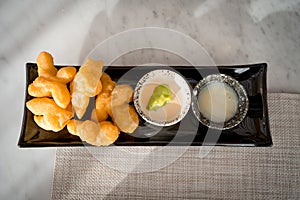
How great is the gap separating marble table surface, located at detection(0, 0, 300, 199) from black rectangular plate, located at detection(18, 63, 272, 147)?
96 millimetres

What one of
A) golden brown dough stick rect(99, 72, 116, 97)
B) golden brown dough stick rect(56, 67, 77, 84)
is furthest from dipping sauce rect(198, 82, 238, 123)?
golden brown dough stick rect(56, 67, 77, 84)

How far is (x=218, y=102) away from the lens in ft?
3.22

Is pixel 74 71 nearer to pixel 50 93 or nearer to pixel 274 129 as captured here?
pixel 50 93

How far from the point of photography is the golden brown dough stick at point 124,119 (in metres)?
0.94

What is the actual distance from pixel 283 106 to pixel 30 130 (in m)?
0.72

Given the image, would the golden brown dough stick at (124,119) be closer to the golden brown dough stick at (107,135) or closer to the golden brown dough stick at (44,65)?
the golden brown dough stick at (107,135)

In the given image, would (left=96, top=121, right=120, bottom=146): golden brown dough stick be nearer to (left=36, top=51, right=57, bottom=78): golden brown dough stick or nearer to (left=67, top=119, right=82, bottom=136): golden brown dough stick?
(left=67, top=119, right=82, bottom=136): golden brown dough stick

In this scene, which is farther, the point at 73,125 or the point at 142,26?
the point at 142,26

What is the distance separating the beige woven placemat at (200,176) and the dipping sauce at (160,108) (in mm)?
118

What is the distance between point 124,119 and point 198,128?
21cm

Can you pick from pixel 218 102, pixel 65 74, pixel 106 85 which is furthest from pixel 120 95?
pixel 218 102

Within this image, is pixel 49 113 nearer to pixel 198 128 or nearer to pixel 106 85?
pixel 106 85

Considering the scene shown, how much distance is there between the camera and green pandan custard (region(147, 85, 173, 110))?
943 mm

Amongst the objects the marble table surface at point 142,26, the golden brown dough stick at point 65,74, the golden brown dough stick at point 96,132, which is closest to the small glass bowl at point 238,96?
the marble table surface at point 142,26
